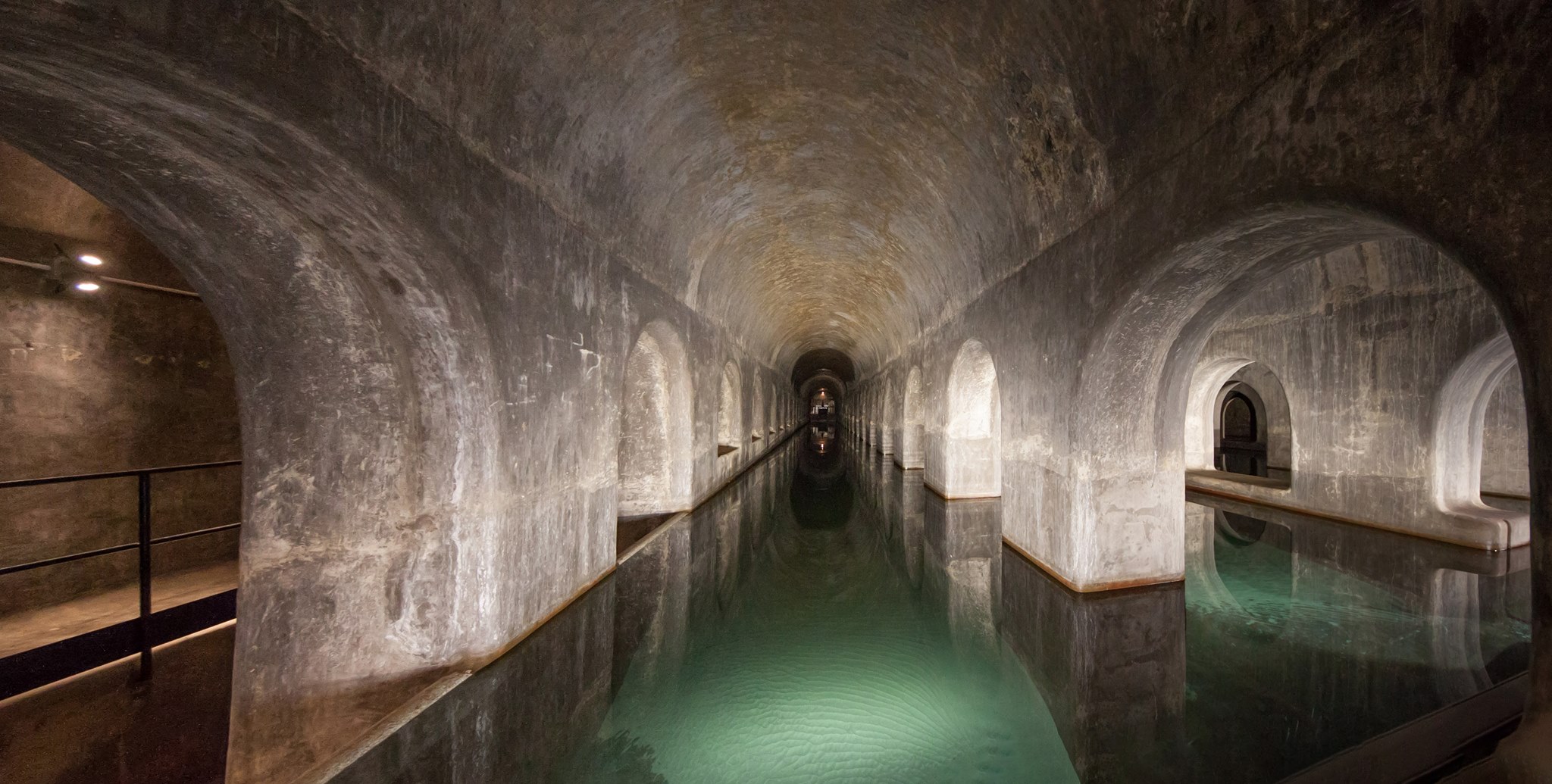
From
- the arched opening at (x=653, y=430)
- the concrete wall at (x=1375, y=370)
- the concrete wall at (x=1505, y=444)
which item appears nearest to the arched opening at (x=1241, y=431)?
the concrete wall at (x=1505, y=444)

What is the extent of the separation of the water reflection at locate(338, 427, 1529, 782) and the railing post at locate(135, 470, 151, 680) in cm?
274

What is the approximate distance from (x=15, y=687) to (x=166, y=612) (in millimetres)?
856

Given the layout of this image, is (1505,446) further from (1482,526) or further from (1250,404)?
(1250,404)

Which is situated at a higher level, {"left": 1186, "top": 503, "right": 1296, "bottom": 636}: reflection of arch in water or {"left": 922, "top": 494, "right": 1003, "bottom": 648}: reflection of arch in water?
{"left": 1186, "top": 503, "right": 1296, "bottom": 636}: reflection of arch in water

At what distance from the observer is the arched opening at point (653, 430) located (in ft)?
30.1

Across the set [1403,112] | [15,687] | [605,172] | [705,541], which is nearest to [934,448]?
[705,541]

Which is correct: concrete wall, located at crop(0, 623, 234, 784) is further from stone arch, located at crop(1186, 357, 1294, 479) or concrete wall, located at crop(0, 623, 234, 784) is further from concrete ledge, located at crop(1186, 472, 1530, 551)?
stone arch, located at crop(1186, 357, 1294, 479)

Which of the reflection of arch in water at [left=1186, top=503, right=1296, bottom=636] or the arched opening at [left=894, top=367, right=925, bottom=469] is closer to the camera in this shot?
the reflection of arch in water at [left=1186, top=503, right=1296, bottom=636]

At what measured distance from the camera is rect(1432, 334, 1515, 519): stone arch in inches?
308

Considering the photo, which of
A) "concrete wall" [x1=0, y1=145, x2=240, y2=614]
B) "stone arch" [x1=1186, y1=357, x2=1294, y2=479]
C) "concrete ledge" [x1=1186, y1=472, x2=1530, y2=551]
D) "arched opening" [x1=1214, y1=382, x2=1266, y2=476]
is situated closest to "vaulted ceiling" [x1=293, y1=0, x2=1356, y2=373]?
"concrete wall" [x1=0, y1=145, x2=240, y2=614]

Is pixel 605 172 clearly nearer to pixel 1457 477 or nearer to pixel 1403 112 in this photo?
pixel 1403 112

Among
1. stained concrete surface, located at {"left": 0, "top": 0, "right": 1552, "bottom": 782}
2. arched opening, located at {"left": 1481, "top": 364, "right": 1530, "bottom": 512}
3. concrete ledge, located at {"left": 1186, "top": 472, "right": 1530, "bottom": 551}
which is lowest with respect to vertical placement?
concrete ledge, located at {"left": 1186, "top": 472, "right": 1530, "bottom": 551}

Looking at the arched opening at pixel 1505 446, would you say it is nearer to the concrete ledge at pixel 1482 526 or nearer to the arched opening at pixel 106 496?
the concrete ledge at pixel 1482 526

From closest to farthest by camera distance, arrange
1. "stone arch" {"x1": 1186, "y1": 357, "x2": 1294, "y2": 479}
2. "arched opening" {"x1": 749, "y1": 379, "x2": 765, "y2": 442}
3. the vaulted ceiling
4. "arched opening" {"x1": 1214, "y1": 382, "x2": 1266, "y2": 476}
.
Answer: the vaulted ceiling → "stone arch" {"x1": 1186, "y1": 357, "x2": 1294, "y2": 479} → "arched opening" {"x1": 749, "y1": 379, "x2": 765, "y2": 442} → "arched opening" {"x1": 1214, "y1": 382, "x2": 1266, "y2": 476}
